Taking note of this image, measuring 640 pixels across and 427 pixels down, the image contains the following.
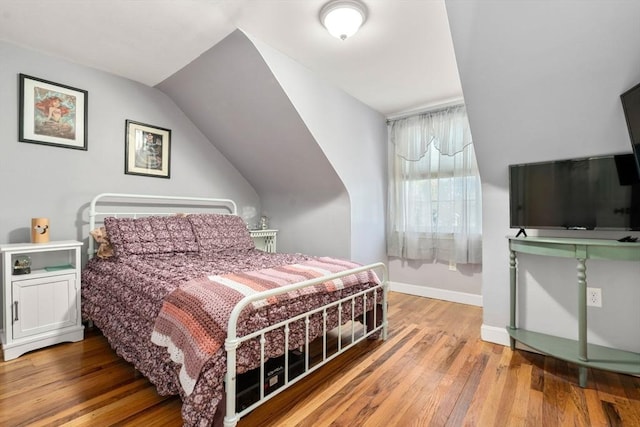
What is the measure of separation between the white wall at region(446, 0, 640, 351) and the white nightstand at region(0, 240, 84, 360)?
3.23 m

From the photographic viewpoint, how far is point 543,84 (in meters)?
1.87

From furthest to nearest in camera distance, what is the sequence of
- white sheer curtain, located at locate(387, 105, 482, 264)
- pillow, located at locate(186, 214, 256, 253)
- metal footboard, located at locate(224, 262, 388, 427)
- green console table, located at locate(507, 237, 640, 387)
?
white sheer curtain, located at locate(387, 105, 482, 264)
pillow, located at locate(186, 214, 256, 253)
green console table, located at locate(507, 237, 640, 387)
metal footboard, located at locate(224, 262, 388, 427)

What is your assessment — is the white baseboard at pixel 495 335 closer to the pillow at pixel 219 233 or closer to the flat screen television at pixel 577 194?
the flat screen television at pixel 577 194

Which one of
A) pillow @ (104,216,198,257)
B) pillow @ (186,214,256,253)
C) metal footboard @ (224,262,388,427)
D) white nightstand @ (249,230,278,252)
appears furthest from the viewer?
white nightstand @ (249,230,278,252)

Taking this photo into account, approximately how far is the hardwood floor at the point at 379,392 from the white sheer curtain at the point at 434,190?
1.46 meters

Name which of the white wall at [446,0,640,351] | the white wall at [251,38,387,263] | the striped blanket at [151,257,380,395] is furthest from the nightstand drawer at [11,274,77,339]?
the white wall at [446,0,640,351]

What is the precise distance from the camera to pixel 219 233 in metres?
3.17

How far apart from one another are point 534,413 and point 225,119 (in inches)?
136

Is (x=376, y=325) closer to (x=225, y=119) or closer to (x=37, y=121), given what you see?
(x=225, y=119)

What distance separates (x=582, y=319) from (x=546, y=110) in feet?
4.34

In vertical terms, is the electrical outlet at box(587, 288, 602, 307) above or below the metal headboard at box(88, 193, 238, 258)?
below

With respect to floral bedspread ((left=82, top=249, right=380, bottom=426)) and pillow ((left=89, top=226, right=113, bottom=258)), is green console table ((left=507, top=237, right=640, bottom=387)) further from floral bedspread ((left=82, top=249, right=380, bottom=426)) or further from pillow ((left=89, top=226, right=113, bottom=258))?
pillow ((left=89, top=226, right=113, bottom=258))

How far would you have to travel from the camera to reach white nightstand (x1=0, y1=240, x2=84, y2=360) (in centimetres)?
212

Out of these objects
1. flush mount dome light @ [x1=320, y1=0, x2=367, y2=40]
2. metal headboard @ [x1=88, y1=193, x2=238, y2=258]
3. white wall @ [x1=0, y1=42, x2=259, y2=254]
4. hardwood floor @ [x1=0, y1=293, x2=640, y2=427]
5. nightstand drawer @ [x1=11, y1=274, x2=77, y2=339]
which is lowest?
hardwood floor @ [x1=0, y1=293, x2=640, y2=427]
